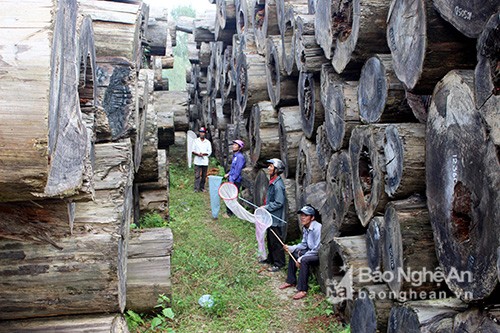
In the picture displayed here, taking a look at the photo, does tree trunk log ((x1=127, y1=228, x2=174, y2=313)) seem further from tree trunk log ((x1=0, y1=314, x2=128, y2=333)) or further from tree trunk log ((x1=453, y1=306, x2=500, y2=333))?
tree trunk log ((x1=453, y1=306, x2=500, y2=333))

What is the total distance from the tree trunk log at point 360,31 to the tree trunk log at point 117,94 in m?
2.13

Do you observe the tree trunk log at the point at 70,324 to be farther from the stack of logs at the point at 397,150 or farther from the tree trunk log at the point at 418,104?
the tree trunk log at the point at 418,104

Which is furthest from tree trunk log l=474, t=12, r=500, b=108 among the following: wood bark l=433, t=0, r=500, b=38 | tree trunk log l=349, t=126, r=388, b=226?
tree trunk log l=349, t=126, r=388, b=226

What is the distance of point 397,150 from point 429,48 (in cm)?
90

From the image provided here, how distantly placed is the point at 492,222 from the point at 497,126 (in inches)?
20.1

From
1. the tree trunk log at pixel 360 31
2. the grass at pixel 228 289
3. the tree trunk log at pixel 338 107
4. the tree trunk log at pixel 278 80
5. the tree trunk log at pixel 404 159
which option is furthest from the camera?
the tree trunk log at pixel 278 80

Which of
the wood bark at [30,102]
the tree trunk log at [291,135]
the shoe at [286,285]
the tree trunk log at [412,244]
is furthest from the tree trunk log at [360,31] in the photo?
the wood bark at [30,102]

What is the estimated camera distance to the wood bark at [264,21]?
8.80 metres

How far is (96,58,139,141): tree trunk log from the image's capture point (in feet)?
16.1

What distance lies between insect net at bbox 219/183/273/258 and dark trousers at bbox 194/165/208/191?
4.95 m

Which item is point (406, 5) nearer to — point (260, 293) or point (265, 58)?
point (260, 293)

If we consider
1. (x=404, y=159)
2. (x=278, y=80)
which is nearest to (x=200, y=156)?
(x=278, y=80)

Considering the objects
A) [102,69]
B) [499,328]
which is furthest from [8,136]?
[102,69]

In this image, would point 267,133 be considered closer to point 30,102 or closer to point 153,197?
point 153,197
